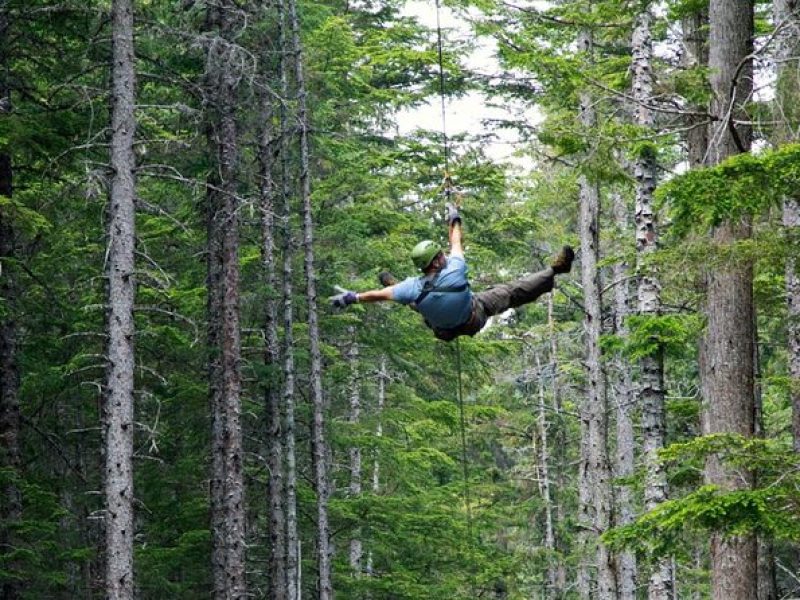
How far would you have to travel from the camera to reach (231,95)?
1739cm

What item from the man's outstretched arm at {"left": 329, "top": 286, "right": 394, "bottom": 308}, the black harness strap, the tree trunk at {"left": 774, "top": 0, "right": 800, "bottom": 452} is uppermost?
the tree trunk at {"left": 774, "top": 0, "right": 800, "bottom": 452}

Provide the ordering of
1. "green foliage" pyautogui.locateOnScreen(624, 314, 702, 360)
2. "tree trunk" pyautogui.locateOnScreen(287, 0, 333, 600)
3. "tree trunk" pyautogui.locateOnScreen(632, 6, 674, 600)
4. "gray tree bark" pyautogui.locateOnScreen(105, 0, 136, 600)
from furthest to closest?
"tree trunk" pyautogui.locateOnScreen(287, 0, 333, 600), "tree trunk" pyautogui.locateOnScreen(632, 6, 674, 600), "green foliage" pyautogui.locateOnScreen(624, 314, 702, 360), "gray tree bark" pyautogui.locateOnScreen(105, 0, 136, 600)

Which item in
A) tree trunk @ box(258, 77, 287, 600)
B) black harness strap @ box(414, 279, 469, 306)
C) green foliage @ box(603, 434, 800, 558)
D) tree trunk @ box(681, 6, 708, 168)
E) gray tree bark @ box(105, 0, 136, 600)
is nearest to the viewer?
green foliage @ box(603, 434, 800, 558)

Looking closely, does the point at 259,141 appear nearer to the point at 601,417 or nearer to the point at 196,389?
the point at 196,389

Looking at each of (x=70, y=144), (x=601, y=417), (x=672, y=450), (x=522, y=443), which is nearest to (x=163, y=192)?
(x=70, y=144)

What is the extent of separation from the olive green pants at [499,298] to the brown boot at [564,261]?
7 centimetres

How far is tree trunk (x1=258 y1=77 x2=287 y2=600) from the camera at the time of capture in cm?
2012

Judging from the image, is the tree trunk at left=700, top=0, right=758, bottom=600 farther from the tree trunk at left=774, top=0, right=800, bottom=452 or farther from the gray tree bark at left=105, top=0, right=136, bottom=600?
the gray tree bark at left=105, top=0, right=136, bottom=600

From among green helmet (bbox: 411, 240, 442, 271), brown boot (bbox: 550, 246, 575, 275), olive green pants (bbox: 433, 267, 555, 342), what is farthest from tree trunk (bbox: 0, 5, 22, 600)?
brown boot (bbox: 550, 246, 575, 275)

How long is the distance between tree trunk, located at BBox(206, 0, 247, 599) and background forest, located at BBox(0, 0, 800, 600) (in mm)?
53

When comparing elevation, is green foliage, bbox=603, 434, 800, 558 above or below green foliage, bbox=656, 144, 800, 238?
below

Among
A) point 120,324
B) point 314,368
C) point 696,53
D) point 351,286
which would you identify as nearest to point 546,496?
point 351,286

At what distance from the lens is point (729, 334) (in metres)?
10.2

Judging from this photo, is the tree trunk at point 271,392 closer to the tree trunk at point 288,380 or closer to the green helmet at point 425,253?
the tree trunk at point 288,380
